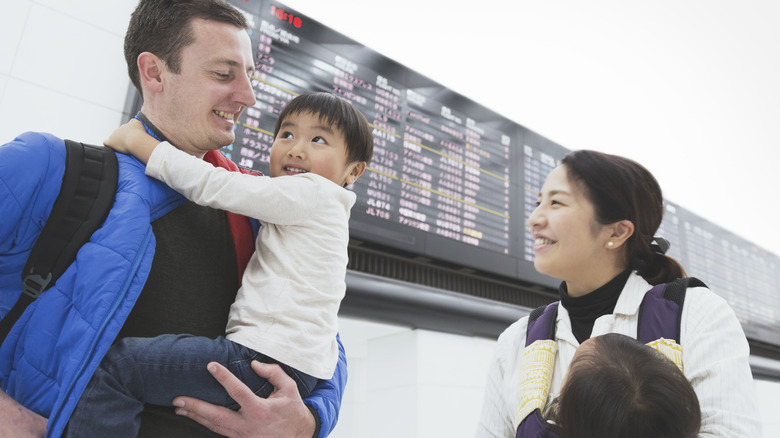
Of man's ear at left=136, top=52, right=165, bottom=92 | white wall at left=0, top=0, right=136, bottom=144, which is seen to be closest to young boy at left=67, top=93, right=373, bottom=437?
man's ear at left=136, top=52, right=165, bottom=92

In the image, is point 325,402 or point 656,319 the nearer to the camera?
point 325,402

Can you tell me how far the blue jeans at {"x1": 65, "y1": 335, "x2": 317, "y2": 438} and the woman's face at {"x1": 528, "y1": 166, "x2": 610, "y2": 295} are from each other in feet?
3.23

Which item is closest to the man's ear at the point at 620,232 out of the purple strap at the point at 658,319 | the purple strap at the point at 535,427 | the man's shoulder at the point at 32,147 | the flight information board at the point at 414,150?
the purple strap at the point at 658,319

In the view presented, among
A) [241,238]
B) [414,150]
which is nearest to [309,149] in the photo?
[241,238]

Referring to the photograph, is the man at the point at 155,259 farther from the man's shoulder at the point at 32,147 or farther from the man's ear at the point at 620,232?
the man's ear at the point at 620,232

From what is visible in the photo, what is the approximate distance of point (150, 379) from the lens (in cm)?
85

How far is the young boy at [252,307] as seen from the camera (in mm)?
831

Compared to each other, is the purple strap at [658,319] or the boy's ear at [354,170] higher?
the boy's ear at [354,170]

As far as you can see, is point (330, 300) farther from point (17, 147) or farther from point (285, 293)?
Answer: point (17, 147)

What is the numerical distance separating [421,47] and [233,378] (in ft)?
10.8

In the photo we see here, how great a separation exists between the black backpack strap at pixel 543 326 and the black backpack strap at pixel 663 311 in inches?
9.8

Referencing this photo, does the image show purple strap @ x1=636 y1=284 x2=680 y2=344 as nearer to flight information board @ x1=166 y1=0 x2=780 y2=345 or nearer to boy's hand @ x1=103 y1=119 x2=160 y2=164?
boy's hand @ x1=103 y1=119 x2=160 y2=164

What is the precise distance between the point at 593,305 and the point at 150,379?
1.20 meters

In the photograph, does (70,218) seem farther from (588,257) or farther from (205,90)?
(588,257)
